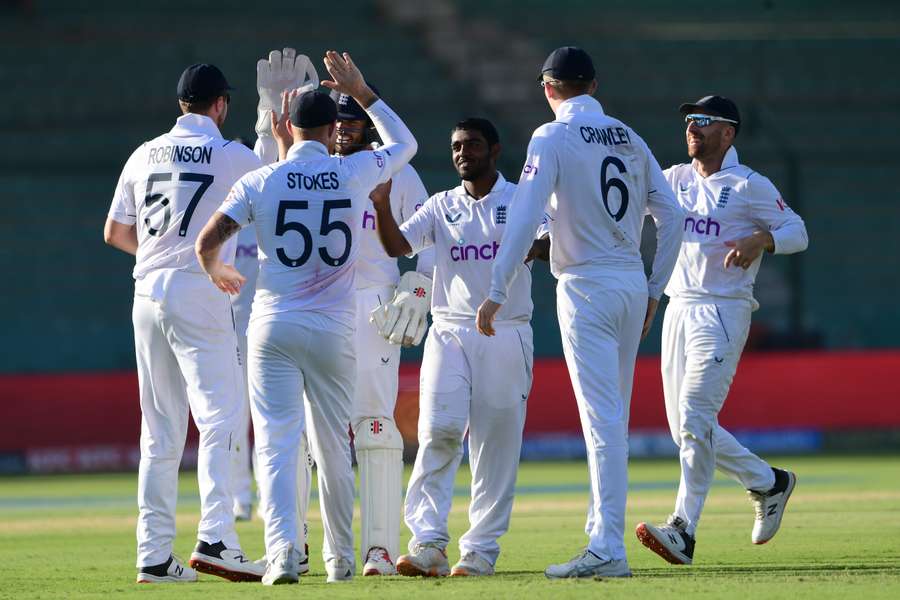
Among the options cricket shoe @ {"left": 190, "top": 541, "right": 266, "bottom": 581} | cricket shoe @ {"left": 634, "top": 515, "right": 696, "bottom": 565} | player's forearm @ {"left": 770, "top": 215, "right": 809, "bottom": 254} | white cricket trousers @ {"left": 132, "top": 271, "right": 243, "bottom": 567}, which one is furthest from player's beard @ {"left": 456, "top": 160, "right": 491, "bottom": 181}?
cricket shoe @ {"left": 190, "top": 541, "right": 266, "bottom": 581}

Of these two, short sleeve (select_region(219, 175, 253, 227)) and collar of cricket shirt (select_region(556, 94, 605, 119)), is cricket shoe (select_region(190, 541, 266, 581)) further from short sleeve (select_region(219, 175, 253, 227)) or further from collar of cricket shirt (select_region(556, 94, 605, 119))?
collar of cricket shirt (select_region(556, 94, 605, 119))

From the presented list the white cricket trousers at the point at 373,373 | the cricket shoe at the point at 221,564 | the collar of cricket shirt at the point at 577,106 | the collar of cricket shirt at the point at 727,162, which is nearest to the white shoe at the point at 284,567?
the cricket shoe at the point at 221,564

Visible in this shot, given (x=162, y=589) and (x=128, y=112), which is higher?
(x=128, y=112)

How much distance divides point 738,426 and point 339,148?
38.5 feet

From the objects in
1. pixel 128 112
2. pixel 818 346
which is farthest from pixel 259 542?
pixel 128 112

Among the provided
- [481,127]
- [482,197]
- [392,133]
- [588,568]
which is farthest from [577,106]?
[588,568]

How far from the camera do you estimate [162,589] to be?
7.64 m

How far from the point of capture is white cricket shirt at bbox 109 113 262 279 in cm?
838

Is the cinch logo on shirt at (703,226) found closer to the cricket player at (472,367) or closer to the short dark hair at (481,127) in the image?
the cricket player at (472,367)

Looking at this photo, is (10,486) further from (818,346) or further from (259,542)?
(818,346)

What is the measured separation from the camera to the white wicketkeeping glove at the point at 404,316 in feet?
27.6

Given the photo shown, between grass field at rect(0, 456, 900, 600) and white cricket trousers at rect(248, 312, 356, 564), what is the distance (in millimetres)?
326

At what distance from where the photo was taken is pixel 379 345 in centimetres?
866

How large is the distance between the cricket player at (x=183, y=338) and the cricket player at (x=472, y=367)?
968mm
